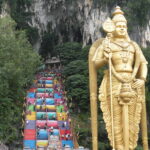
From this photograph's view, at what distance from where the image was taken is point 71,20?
31125 millimetres

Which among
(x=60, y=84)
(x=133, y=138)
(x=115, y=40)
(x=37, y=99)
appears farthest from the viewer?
(x=60, y=84)

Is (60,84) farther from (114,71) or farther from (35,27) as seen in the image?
(114,71)

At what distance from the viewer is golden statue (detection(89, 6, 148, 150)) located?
743 centimetres

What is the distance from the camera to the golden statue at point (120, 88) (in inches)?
292

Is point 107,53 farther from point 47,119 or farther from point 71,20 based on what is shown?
point 71,20

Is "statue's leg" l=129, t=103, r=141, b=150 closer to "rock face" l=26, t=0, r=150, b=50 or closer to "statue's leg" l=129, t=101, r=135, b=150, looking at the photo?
"statue's leg" l=129, t=101, r=135, b=150

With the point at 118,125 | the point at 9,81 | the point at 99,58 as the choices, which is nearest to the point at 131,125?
the point at 118,125

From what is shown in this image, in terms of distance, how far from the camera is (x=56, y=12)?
31109 millimetres

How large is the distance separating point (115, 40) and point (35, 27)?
2208 centimetres

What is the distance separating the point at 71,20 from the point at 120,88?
24.1 meters

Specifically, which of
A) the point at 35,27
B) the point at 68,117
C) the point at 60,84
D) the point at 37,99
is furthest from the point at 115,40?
the point at 35,27

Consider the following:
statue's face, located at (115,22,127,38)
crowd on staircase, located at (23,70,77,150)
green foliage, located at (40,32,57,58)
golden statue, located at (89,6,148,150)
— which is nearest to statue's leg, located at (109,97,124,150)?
golden statue, located at (89,6,148,150)

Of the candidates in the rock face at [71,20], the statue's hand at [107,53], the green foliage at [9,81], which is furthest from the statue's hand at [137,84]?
the rock face at [71,20]

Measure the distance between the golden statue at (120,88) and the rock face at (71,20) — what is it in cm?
1666
